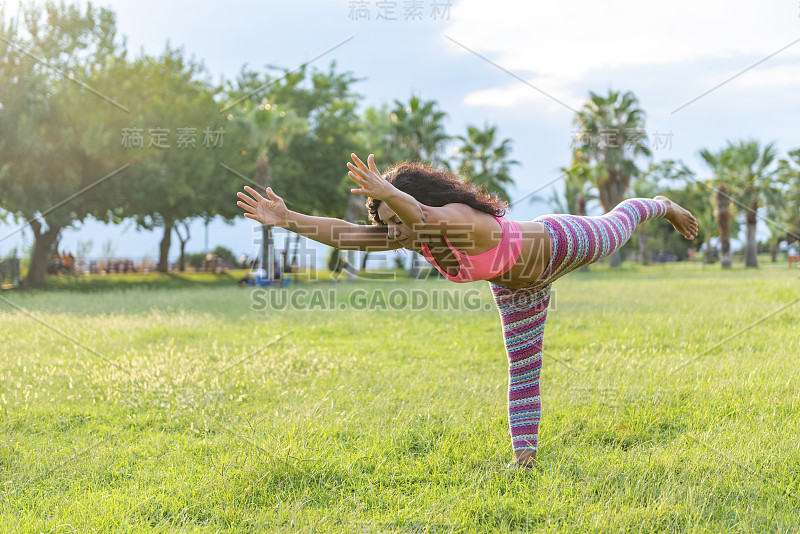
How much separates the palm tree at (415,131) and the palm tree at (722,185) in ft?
58.7

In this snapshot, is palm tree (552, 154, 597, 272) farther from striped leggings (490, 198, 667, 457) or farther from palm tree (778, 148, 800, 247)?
striped leggings (490, 198, 667, 457)

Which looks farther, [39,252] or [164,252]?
[164,252]

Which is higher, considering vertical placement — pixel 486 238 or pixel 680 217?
pixel 680 217

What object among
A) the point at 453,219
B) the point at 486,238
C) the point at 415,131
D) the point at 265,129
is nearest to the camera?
the point at 453,219

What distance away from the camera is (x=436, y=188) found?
125 inches

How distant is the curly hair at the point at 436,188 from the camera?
3.15 metres

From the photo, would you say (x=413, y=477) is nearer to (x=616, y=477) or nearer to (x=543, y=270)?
(x=616, y=477)

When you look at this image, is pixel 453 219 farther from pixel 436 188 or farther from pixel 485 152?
pixel 485 152

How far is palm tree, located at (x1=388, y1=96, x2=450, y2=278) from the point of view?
111ft

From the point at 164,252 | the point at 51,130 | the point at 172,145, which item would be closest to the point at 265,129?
the point at 172,145

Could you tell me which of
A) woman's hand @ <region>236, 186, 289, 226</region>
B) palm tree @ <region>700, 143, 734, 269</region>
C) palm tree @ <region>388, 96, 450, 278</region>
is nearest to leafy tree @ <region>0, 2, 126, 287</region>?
palm tree @ <region>388, 96, 450, 278</region>

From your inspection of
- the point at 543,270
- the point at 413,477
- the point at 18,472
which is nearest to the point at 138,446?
the point at 18,472

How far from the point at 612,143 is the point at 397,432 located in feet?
123

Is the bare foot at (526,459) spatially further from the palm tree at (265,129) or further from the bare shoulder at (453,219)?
the palm tree at (265,129)
